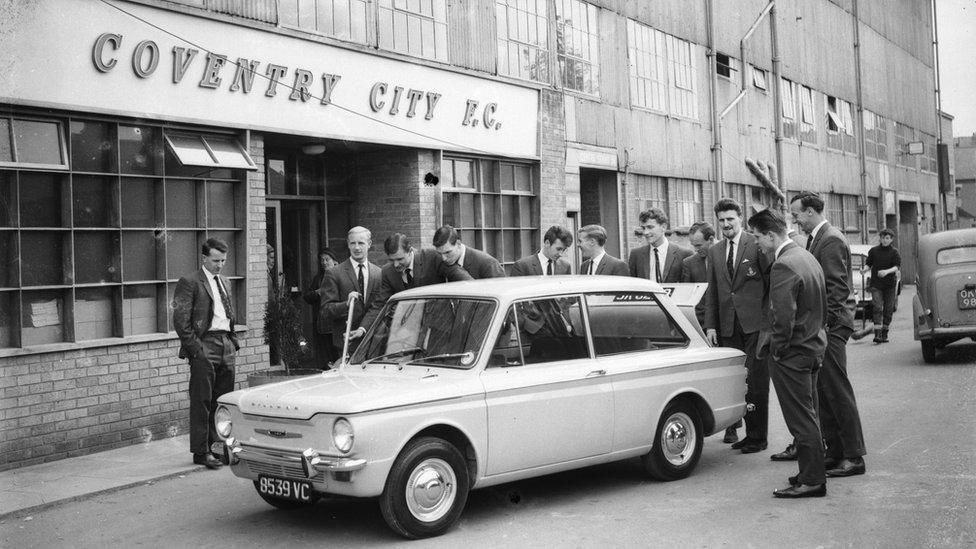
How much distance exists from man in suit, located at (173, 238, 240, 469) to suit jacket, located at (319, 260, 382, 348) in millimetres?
968

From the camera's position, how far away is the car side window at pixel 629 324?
745cm

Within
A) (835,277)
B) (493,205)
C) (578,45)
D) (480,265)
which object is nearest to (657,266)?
(480,265)

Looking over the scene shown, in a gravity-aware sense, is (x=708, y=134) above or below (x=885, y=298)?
above

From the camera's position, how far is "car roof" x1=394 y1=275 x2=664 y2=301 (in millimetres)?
7055

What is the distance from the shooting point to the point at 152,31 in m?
10.6

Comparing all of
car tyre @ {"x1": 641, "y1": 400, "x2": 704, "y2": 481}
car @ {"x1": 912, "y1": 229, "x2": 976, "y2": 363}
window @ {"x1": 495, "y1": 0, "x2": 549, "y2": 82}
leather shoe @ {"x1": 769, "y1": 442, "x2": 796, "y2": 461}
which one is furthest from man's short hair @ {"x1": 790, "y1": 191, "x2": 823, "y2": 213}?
window @ {"x1": 495, "y1": 0, "x2": 549, "y2": 82}

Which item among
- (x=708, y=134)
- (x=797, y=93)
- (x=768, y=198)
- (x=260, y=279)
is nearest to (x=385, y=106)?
(x=260, y=279)

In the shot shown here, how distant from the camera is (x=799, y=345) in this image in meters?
7.14

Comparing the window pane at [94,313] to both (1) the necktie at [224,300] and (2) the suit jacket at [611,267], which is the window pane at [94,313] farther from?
(2) the suit jacket at [611,267]

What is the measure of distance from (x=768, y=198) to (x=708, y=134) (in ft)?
15.3

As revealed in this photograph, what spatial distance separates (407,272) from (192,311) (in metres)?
1.91

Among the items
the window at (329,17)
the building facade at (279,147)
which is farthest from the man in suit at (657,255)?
the window at (329,17)

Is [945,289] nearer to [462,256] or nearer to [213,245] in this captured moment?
[462,256]

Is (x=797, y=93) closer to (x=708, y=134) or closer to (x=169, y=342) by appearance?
(x=708, y=134)
